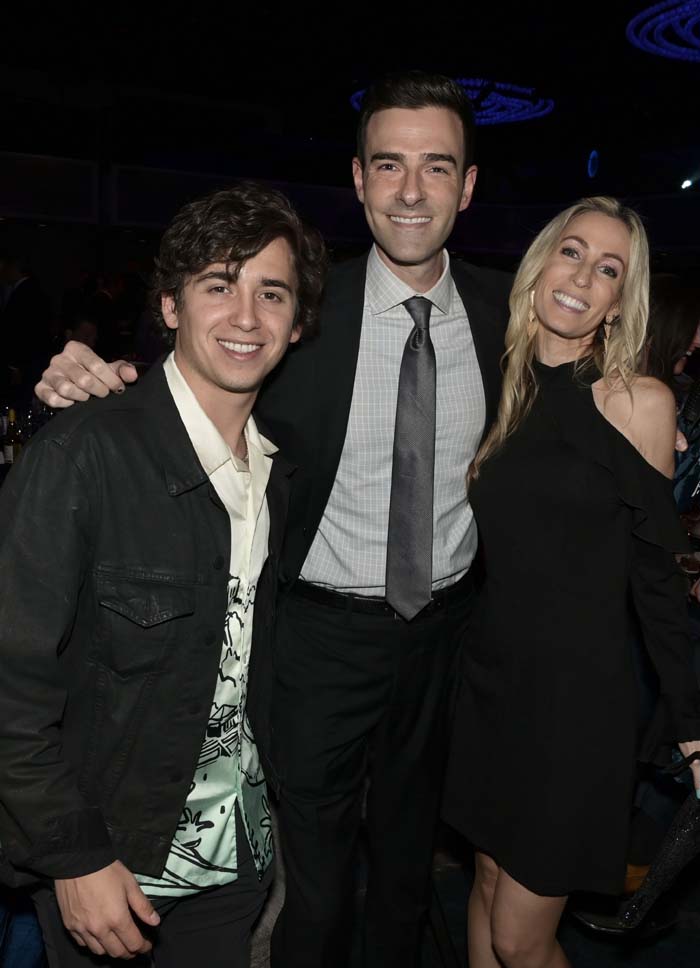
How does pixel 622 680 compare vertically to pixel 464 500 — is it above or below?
below

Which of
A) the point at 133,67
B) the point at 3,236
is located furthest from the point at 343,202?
the point at 3,236

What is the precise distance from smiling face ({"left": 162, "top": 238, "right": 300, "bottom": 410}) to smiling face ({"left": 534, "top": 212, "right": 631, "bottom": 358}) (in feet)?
2.41

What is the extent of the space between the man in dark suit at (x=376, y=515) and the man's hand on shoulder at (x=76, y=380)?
59cm

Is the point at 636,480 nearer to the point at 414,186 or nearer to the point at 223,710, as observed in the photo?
the point at 414,186

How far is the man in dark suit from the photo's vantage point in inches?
85.0

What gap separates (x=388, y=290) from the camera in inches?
87.0

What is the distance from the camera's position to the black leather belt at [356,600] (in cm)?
221

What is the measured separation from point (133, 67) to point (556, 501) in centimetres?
1312

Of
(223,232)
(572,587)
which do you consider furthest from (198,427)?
(572,587)

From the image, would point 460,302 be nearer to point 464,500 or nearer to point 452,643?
point 464,500

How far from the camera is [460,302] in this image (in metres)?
2.36

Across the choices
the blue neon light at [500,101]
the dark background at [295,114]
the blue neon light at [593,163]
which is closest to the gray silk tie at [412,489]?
the dark background at [295,114]

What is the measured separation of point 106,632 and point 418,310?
3.77ft

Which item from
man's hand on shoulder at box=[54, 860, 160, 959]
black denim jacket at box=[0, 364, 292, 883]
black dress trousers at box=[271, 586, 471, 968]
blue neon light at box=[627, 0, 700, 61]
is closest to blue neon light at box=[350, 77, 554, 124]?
blue neon light at box=[627, 0, 700, 61]
